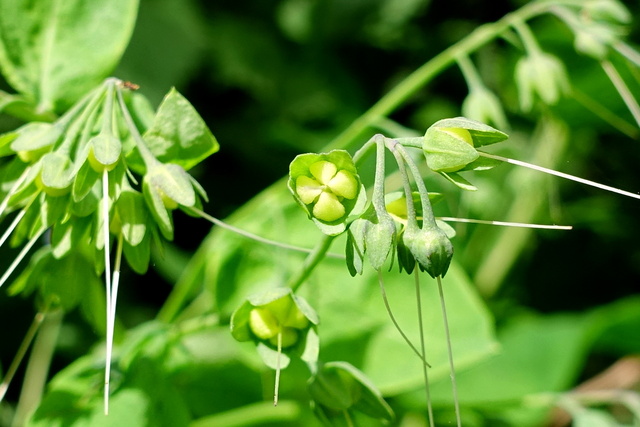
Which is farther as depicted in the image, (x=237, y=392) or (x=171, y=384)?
(x=237, y=392)

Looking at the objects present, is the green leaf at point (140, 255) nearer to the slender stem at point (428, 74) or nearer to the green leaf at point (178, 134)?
the green leaf at point (178, 134)

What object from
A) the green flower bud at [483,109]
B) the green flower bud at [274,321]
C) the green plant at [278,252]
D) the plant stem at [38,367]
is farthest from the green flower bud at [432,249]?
the plant stem at [38,367]

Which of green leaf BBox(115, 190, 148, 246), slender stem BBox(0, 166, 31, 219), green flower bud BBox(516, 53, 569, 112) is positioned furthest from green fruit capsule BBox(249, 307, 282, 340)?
green flower bud BBox(516, 53, 569, 112)

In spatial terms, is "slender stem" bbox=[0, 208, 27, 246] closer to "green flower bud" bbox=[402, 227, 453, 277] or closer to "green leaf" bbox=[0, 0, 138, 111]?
"green leaf" bbox=[0, 0, 138, 111]

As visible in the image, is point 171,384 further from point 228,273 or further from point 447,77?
point 447,77

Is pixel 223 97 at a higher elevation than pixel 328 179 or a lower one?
lower

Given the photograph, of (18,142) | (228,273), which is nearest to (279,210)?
(228,273)

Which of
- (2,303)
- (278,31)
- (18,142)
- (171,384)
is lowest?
(2,303)

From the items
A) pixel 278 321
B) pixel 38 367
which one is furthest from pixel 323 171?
pixel 38 367
